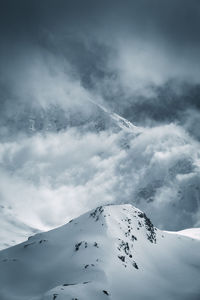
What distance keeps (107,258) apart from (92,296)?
69.0 ft

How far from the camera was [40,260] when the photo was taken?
9181cm

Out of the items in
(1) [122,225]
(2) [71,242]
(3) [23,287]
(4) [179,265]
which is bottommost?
(3) [23,287]

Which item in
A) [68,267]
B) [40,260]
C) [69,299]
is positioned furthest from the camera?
[40,260]

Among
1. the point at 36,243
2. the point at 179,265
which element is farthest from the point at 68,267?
the point at 179,265

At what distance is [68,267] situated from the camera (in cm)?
8062

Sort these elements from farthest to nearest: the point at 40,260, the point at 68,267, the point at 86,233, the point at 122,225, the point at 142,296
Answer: the point at 122,225, the point at 86,233, the point at 40,260, the point at 68,267, the point at 142,296

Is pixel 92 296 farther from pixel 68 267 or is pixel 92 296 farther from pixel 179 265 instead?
pixel 179 265

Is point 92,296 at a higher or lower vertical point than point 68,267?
lower

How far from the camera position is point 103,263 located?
7788cm

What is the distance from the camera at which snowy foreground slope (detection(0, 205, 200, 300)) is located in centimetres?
7104

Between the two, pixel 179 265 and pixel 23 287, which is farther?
pixel 179 265

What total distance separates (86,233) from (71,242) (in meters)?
6.29

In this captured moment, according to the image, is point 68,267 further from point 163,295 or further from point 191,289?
point 191,289

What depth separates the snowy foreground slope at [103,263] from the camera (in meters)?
71.0
